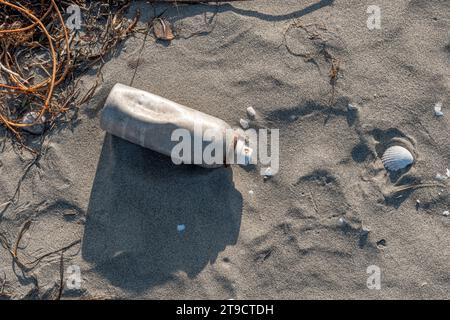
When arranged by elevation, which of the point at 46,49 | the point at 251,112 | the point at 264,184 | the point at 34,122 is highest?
the point at 46,49

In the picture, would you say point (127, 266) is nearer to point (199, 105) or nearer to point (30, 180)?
point (30, 180)

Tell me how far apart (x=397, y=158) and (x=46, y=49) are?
2.44 meters

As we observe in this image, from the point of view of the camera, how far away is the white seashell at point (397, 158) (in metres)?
3.10

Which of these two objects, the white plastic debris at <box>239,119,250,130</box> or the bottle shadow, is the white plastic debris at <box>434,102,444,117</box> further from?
the bottle shadow

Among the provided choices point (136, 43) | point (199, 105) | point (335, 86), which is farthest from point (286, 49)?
point (136, 43)

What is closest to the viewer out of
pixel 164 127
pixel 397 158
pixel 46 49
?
pixel 164 127

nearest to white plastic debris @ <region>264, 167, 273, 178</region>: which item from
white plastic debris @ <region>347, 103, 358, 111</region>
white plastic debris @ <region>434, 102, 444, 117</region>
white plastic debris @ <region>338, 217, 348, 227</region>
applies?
white plastic debris @ <region>338, 217, 348, 227</region>

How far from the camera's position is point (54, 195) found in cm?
313

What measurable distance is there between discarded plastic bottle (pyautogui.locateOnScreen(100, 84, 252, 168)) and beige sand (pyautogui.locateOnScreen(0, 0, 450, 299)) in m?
0.20

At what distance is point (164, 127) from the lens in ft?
9.43

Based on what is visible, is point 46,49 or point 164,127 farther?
point 46,49

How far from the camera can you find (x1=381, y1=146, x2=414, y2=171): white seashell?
3102mm

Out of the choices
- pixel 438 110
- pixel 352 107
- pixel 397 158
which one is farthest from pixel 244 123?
pixel 438 110

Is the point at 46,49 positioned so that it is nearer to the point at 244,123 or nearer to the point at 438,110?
the point at 244,123
